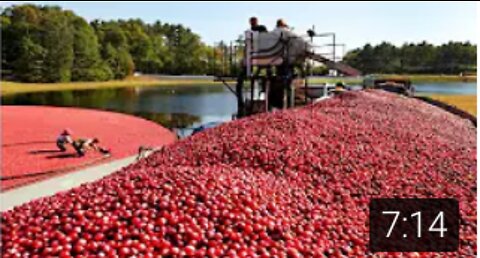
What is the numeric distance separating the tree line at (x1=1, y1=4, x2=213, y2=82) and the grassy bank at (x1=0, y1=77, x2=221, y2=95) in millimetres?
1529

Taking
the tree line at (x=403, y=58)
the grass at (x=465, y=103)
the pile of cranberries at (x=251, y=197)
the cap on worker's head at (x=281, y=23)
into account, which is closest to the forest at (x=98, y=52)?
the tree line at (x=403, y=58)

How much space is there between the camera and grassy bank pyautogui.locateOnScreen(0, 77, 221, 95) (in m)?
55.5

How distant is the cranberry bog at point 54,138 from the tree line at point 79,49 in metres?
31.9

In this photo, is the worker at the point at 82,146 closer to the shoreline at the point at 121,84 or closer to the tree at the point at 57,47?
the shoreline at the point at 121,84

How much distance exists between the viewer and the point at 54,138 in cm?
1898

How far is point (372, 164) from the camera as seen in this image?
19.9 ft

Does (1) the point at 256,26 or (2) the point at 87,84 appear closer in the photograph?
(1) the point at 256,26

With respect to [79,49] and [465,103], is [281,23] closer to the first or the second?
[465,103]

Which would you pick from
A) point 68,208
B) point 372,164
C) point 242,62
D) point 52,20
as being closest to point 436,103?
point 242,62
